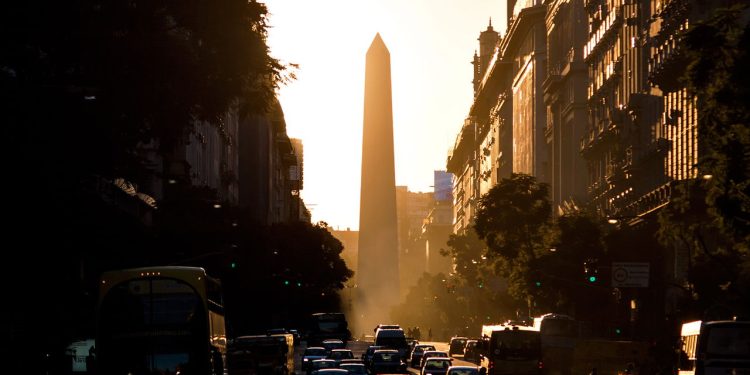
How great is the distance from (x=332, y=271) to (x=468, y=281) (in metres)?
18.9

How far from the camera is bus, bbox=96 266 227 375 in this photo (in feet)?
122

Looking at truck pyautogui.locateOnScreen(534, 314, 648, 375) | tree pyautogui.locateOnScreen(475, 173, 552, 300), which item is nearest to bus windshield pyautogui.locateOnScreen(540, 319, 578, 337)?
truck pyautogui.locateOnScreen(534, 314, 648, 375)

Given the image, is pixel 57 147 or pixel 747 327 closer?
pixel 57 147

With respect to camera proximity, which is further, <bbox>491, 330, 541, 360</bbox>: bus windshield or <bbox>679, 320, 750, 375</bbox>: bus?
<bbox>491, 330, 541, 360</bbox>: bus windshield

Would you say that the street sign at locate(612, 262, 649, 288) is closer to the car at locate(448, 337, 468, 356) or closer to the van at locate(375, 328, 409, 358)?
the van at locate(375, 328, 409, 358)

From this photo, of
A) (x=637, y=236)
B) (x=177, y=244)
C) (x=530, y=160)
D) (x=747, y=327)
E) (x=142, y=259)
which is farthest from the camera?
(x=530, y=160)

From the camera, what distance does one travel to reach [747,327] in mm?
34656

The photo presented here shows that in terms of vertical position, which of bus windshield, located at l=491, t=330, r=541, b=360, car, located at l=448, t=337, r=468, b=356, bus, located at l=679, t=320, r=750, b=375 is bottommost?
car, located at l=448, t=337, r=468, b=356

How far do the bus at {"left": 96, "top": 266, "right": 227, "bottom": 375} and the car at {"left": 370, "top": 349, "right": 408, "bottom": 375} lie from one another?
3759cm

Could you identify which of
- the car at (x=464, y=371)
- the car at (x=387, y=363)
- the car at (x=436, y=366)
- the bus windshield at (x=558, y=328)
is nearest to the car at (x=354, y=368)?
the car at (x=464, y=371)

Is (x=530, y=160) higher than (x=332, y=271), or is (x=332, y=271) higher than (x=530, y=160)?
(x=530, y=160)

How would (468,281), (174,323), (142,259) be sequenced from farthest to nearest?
(468,281)
(142,259)
(174,323)

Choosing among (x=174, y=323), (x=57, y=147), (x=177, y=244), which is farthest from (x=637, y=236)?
(x=57, y=147)

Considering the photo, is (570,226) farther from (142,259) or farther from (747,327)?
(747,327)
